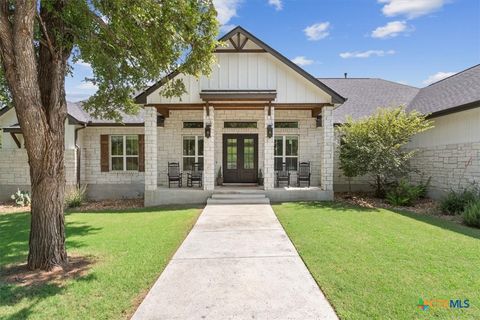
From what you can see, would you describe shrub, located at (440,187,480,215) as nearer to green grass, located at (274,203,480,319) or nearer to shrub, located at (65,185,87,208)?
green grass, located at (274,203,480,319)

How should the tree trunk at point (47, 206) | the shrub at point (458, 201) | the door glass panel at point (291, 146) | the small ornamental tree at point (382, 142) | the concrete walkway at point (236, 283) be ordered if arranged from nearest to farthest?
1. the concrete walkway at point (236, 283)
2. the tree trunk at point (47, 206)
3. the shrub at point (458, 201)
4. the small ornamental tree at point (382, 142)
5. the door glass panel at point (291, 146)

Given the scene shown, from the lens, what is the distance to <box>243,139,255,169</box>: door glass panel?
13859 mm

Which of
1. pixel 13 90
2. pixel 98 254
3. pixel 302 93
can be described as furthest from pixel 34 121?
pixel 302 93

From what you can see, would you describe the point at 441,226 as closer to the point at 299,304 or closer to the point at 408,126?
the point at 408,126

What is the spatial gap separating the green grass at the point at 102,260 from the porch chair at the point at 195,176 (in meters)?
3.34

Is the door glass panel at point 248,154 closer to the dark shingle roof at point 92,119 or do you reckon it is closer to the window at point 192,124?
the window at point 192,124

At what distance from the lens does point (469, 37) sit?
37.6 ft

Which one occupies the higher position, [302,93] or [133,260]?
[302,93]

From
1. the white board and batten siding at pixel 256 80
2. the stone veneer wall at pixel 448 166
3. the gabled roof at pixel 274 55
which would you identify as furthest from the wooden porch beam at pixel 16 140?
the stone veneer wall at pixel 448 166

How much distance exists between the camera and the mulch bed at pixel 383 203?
9361mm

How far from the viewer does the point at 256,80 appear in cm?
1135

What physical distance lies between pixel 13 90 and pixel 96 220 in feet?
17.9

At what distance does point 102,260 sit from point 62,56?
11.7ft

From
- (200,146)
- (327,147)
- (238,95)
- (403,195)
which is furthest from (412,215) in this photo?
(200,146)
